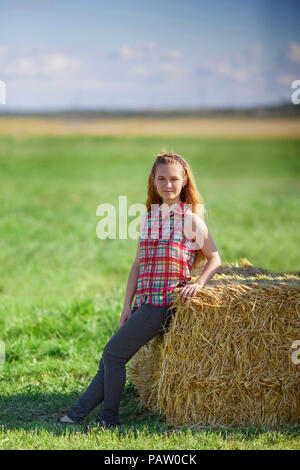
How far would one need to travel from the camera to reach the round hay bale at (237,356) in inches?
156

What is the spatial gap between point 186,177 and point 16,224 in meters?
7.59

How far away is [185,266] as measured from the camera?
4102mm

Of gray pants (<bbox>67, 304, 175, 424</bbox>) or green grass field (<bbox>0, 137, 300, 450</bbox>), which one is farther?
gray pants (<bbox>67, 304, 175, 424</bbox>)

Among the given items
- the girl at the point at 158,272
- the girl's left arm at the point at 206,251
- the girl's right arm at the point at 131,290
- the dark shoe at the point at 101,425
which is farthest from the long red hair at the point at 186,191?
the dark shoe at the point at 101,425

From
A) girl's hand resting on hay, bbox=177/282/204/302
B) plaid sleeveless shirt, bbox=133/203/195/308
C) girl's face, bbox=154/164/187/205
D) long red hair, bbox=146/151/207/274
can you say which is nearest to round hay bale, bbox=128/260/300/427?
girl's hand resting on hay, bbox=177/282/204/302

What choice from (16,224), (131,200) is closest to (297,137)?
(131,200)

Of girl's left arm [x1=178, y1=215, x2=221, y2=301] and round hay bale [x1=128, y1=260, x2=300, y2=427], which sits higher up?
girl's left arm [x1=178, y1=215, x2=221, y2=301]

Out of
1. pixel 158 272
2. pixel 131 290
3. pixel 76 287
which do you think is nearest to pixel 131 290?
pixel 131 290

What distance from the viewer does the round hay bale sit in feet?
13.0

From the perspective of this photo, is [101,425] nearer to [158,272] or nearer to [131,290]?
[131,290]

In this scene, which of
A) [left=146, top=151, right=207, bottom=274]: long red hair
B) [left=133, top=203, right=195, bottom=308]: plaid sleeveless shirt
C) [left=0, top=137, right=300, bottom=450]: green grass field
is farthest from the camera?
[left=146, top=151, right=207, bottom=274]: long red hair

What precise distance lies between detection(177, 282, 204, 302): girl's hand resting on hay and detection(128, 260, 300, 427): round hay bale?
0.15 ft

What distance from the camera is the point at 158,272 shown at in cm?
404

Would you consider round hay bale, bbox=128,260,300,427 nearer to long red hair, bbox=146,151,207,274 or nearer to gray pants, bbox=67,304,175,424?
gray pants, bbox=67,304,175,424
